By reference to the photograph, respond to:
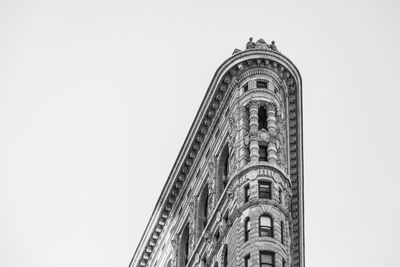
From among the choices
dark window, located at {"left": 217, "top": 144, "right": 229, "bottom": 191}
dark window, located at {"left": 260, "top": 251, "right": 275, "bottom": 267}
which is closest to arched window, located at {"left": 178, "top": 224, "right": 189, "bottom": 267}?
dark window, located at {"left": 217, "top": 144, "right": 229, "bottom": 191}

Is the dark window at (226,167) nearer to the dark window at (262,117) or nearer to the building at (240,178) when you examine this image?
the building at (240,178)

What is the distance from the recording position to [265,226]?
263ft

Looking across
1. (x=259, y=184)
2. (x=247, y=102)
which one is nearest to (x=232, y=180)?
(x=259, y=184)

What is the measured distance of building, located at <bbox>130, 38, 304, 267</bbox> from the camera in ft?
266

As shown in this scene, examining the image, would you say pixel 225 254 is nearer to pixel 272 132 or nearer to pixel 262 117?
pixel 272 132

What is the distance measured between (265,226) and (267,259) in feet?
10.9

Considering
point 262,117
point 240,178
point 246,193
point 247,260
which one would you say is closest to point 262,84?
point 262,117

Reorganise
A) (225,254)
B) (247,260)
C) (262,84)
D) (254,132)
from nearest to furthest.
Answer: (247,260)
(225,254)
(254,132)
(262,84)

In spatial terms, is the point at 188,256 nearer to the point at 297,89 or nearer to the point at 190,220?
the point at 190,220

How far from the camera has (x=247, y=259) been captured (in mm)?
78250

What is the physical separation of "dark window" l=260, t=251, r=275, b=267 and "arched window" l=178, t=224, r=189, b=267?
59.0 feet

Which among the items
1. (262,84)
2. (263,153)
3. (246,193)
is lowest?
(246,193)

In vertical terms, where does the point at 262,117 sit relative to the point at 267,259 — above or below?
above

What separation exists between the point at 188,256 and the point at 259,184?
13.6 meters
